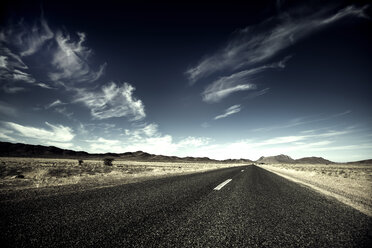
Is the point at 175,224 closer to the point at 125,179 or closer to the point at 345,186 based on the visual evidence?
the point at 125,179

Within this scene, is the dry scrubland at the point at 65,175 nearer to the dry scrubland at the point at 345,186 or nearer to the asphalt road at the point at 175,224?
the asphalt road at the point at 175,224

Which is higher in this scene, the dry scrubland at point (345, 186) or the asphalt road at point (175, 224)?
the asphalt road at point (175, 224)

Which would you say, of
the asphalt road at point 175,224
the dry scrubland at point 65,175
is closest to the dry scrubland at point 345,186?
the asphalt road at point 175,224

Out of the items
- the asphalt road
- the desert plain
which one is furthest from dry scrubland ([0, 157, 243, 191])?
the asphalt road

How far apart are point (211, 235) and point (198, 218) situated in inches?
28.5

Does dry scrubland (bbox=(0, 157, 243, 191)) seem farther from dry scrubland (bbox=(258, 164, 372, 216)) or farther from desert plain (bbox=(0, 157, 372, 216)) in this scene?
dry scrubland (bbox=(258, 164, 372, 216))

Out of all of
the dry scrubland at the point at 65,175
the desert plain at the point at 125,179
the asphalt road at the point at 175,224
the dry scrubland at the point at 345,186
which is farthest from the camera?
the dry scrubland at the point at 65,175

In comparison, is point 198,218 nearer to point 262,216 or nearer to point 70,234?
point 262,216

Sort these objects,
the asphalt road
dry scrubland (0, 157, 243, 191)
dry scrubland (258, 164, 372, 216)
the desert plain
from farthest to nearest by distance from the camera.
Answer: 1. dry scrubland (0, 157, 243, 191)
2. the desert plain
3. dry scrubland (258, 164, 372, 216)
4. the asphalt road

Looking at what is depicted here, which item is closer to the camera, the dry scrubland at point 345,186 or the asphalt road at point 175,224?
the asphalt road at point 175,224

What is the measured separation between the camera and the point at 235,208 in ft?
12.7

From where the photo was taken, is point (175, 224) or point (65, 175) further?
point (65, 175)

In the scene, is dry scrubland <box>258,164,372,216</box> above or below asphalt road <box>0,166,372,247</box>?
below

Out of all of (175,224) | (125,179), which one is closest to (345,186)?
(175,224)
